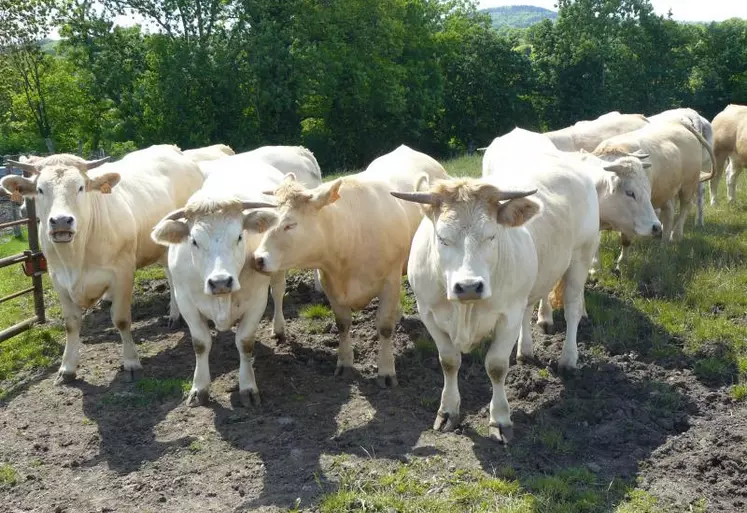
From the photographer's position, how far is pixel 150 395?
6672 millimetres

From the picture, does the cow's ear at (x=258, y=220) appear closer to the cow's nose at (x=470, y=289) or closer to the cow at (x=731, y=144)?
the cow's nose at (x=470, y=289)

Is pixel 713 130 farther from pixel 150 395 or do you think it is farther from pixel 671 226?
pixel 150 395

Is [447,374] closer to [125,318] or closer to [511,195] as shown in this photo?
[511,195]

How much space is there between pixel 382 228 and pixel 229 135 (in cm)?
3007

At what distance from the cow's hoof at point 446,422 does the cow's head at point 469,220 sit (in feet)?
4.19

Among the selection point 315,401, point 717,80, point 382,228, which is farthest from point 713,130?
point 717,80

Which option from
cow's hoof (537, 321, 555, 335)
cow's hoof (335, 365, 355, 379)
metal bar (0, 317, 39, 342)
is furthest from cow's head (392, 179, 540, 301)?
metal bar (0, 317, 39, 342)

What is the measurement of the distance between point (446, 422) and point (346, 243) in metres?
1.89

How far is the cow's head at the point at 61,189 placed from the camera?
635cm

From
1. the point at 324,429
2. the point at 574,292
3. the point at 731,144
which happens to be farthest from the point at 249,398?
the point at 731,144

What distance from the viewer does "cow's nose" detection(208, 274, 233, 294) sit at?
5566mm

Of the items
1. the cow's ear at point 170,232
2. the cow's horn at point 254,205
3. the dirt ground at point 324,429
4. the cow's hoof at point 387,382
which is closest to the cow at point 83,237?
the dirt ground at point 324,429

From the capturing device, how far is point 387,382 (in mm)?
6633

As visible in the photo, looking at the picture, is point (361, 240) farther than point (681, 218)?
No
